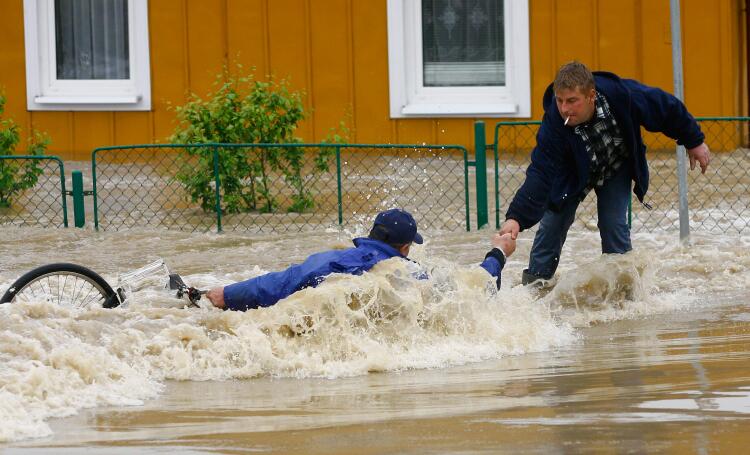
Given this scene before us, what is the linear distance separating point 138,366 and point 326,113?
9.24m

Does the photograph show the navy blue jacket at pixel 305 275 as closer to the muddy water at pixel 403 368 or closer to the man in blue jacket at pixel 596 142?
the muddy water at pixel 403 368

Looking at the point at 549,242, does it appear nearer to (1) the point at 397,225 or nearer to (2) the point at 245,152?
(1) the point at 397,225

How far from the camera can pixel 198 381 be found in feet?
20.4

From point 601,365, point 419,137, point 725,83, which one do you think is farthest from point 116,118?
point 601,365

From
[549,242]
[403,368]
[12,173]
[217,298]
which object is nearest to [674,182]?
[549,242]

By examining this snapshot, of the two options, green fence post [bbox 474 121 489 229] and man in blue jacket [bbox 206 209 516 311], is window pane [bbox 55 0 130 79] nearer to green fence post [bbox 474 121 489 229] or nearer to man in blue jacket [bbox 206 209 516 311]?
green fence post [bbox 474 121 489 229]

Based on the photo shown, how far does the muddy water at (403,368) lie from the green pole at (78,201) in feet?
13.8

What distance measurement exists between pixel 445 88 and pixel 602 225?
7.13 m

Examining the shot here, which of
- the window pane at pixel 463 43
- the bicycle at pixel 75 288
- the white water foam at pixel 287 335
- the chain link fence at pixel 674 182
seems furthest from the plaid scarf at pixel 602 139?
the window pane at pixel 463 43

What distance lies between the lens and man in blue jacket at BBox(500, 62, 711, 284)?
7590mm

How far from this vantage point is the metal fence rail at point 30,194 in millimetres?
12336

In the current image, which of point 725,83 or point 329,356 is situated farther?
point 725,83

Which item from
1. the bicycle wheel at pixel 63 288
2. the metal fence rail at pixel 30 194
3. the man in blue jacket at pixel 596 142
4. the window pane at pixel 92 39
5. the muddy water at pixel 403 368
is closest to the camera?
the muddy water at pixel 403 368

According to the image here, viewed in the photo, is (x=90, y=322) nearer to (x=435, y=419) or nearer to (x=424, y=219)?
(x=435, y=419)
